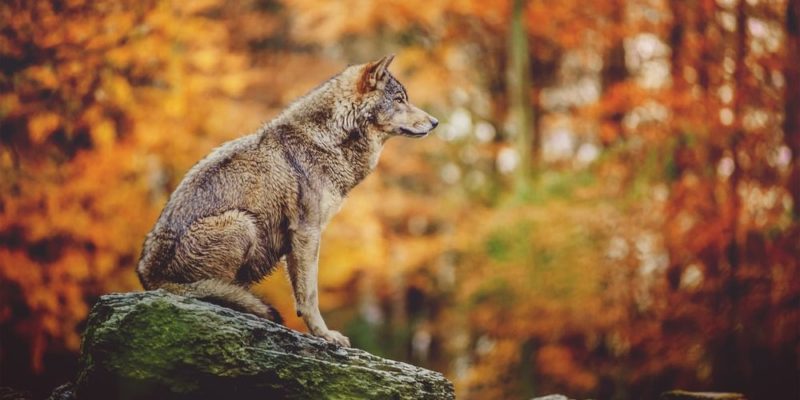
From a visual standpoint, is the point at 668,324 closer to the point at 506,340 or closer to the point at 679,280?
the point at 679,280

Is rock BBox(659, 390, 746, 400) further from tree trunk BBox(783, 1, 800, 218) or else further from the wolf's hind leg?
tree trunk BBox(783, 1, 800, 218)

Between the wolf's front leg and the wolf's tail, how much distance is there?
20 centimetres

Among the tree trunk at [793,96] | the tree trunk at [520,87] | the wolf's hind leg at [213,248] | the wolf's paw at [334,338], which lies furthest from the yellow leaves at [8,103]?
the tree trunk at [793,96]

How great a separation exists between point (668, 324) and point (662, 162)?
76.6 inches

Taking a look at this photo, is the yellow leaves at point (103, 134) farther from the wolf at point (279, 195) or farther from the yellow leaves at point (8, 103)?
the wolf at point (279, 195)

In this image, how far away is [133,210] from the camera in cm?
826

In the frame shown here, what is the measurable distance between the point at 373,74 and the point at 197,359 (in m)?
1.78

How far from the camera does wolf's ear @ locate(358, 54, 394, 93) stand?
13.8 feet

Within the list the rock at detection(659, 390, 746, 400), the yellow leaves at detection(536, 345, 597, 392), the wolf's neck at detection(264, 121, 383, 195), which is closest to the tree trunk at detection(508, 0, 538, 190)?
the yellow leaves at detection(536, 345, 597, 392)

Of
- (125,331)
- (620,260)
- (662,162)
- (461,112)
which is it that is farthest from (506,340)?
(125,331)

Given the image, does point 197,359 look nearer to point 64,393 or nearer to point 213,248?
point 213,248

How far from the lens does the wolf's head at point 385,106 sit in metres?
4.22

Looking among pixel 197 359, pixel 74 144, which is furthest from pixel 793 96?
pixel 74 144

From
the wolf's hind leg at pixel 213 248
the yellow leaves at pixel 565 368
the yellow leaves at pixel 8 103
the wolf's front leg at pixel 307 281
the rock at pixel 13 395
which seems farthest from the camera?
the yellow leaves at pixel 565 368
